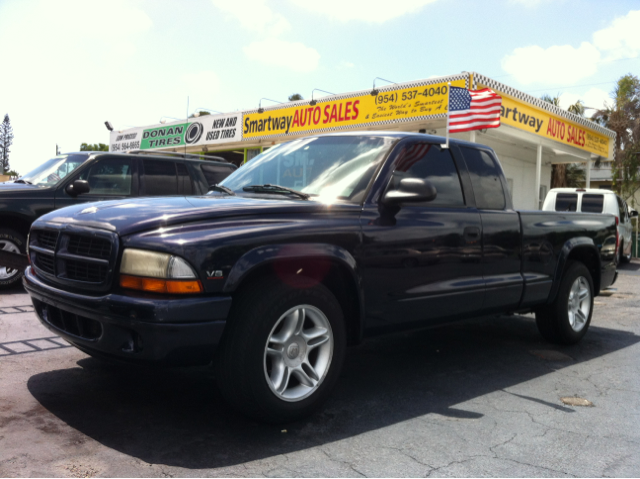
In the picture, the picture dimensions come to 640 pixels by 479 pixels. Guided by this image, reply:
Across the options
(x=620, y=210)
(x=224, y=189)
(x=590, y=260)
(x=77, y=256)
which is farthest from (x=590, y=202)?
(x=77, y=256)

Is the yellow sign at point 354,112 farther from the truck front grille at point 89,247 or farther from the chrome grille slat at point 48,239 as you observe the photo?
the truck front grille at point 89,247

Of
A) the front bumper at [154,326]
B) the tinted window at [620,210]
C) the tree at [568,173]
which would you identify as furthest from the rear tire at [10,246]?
the tree at [568,173]

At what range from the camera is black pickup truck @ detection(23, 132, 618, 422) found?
3059 mm

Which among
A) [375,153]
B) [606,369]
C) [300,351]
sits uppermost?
[375,153]

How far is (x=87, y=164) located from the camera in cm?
826

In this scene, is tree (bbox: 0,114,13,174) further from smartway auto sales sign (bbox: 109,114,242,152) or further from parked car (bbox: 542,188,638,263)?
parked car (bbox: 542,188,638,263)

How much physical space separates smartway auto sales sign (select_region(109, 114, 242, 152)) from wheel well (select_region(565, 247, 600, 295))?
606 inches

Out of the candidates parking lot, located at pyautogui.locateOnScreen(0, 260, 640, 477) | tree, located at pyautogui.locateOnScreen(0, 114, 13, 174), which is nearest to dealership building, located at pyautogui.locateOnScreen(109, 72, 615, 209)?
parking lot, located at pyautogui.locateOnScreen(0, 260, 640, 477)

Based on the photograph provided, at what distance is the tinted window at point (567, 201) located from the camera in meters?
15.6

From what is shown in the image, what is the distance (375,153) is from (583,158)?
2100cm

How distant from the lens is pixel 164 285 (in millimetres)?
3014

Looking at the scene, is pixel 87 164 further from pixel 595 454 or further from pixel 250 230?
pixel 595 454

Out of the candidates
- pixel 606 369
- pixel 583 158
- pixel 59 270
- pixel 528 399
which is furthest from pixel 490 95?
pixel 583 158

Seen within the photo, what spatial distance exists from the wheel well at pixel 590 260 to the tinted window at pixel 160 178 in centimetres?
557
